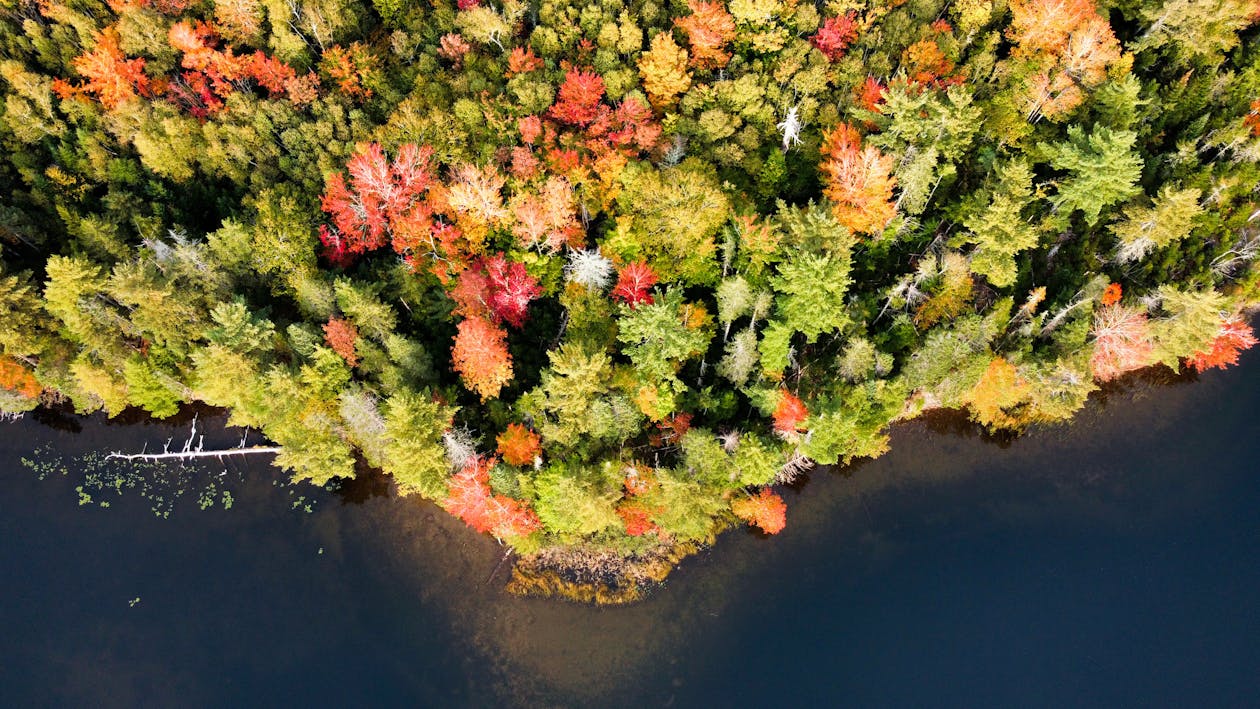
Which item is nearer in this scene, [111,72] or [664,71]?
[664,71]

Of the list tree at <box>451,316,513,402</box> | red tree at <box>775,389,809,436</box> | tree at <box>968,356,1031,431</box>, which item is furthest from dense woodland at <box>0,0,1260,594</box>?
tree at <box>968,356,1031,431</box>

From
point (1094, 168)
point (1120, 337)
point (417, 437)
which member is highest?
point (1094, 168)

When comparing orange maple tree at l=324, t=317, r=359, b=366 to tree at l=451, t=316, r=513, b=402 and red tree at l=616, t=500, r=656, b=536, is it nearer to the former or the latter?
tree at l=451, t=316, r=513, b=402

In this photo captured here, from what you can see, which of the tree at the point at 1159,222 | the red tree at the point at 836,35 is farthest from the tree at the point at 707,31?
the tree at the point at 1159,222

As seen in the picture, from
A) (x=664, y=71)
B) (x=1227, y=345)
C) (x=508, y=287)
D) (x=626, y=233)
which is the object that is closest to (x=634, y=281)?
(x=626, y=233)

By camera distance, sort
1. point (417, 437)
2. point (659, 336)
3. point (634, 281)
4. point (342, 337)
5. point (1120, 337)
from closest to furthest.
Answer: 1. point (417, 437)
2. point (659, 336)
3. point (342, 337)
4. point (634, 281)
5. point (1120, 337)

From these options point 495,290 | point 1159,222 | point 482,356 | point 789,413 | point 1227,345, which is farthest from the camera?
point 1227,345

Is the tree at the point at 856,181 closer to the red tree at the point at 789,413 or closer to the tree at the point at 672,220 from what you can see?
the tree at the point at 672,220

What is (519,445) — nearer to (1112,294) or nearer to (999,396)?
(999,396)
